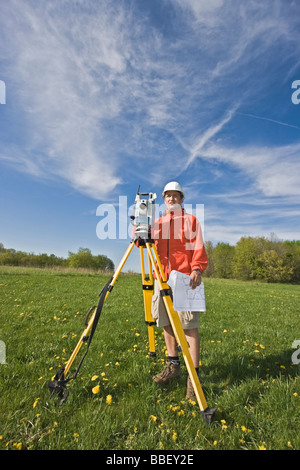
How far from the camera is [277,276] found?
70000 mm

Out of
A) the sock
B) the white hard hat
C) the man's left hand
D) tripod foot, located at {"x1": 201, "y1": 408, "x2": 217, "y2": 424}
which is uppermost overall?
the white hard hat

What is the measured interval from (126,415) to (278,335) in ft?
17.8

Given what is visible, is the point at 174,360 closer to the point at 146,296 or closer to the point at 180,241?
the point at 146,296

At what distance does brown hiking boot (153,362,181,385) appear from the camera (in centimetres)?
382

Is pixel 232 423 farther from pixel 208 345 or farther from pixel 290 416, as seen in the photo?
pixel 208 345

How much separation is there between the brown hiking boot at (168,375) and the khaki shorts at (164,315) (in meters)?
0.75

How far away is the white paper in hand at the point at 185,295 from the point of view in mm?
3404

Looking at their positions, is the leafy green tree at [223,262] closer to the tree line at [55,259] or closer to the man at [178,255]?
the tree line at [55,259]

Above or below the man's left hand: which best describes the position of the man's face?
above

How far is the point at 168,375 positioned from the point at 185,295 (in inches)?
60.2

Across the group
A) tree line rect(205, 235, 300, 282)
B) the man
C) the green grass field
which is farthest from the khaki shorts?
tree line rect(205, 235, 300, 282)

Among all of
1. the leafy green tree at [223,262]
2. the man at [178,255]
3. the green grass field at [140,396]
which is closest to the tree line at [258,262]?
the leafy green tree at [223,262]

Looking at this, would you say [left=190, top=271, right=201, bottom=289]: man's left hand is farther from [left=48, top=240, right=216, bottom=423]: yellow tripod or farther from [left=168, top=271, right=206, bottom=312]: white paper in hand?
[left=48, top=240, right=216, bottom=423]: yellow tripod

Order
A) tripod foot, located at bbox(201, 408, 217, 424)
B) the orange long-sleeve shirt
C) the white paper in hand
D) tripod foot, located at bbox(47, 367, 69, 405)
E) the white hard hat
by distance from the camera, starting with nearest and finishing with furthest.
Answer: tripod foot, located at bbox(201, 408, 217, 424)
tripod foot, located at bbox(47, 367, 69, 405)
the white paper in hand
the orange long-sleeve shirt
the white hard hat
